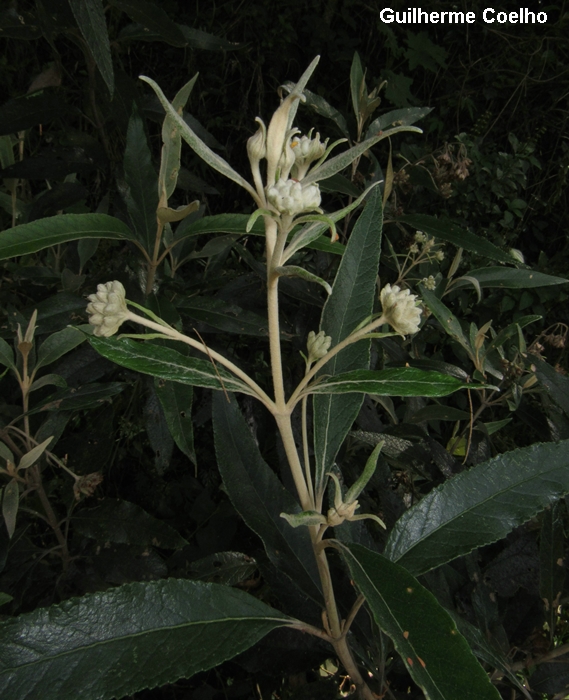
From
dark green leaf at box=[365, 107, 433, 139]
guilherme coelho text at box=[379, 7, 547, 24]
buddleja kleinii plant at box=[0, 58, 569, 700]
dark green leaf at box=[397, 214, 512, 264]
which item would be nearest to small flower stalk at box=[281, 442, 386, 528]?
buddleja kleinii plant at box=[0, 58, 569, 700]

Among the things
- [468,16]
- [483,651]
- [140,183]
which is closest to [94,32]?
[140,183]

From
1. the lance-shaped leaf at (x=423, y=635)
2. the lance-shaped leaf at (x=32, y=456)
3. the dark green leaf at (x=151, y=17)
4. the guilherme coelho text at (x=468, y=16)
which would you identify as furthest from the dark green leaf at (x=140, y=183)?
the guilherme coelho text at (x=468, y=16)

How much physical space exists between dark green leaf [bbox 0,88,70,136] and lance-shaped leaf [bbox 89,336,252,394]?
0.67 meters

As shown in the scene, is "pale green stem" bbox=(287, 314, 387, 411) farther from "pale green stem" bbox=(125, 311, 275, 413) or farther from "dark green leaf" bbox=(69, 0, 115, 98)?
"dark green leaf" bbox=(69, 0, 115, 98)

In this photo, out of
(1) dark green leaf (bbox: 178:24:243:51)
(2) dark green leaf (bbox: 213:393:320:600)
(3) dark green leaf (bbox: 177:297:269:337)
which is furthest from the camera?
(1) dark green leaf (bbox: 178:24:243:51)

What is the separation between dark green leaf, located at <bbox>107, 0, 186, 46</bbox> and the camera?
3.07 feet

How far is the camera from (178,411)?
28.1 inches

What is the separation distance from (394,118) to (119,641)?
99 cm

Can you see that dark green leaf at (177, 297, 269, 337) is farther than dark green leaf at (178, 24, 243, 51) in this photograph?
No

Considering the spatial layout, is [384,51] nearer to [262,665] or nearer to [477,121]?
[477,121]

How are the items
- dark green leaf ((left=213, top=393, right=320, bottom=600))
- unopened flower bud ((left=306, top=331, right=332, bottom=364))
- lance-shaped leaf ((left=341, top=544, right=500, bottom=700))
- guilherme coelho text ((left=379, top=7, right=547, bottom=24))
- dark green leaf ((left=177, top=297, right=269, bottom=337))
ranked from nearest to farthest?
lance-shaped leaf ((left=341, top=544, right=500, bottom=700)), unopened flower bud ((left=306, top=331, right=332, bottom=364)), dark green leaf ((left=213, top=393, right=320, bottom=600)), dark green leaf ((left=177, top=297, right=269, bottom=337)), guilherme coelho text ((left=379, top=7, right=547, bottom=24))

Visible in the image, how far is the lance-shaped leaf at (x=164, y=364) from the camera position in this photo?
0.47 m

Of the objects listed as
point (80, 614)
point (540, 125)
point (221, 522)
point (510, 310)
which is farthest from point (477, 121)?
point (80, 614)

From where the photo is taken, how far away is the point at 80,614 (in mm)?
480
